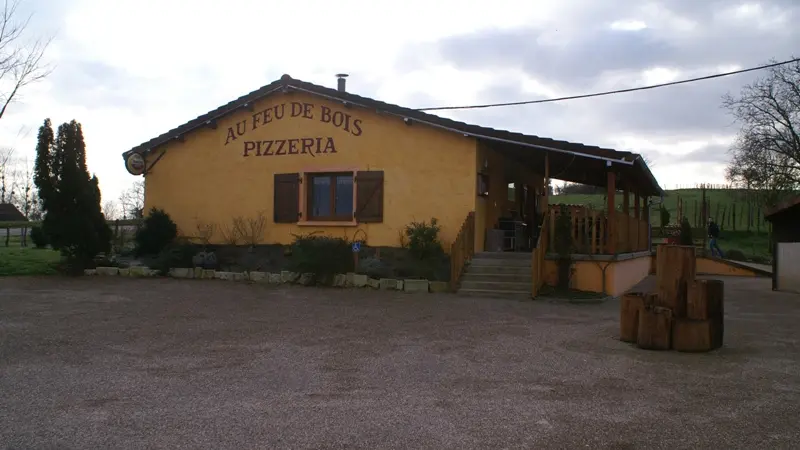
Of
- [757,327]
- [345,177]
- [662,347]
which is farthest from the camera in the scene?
[345,177]

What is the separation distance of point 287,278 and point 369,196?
8.97ft

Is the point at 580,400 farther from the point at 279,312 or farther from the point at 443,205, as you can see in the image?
the point at 443,205

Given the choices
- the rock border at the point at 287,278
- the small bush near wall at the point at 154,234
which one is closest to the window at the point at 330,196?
the rock border at the point at 287,278

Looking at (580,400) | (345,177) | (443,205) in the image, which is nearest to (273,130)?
(345,177)

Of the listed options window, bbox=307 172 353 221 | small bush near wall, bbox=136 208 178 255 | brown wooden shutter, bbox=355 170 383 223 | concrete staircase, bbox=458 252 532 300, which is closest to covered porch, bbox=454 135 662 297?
concrete staircase, bbox=458 252 532 300

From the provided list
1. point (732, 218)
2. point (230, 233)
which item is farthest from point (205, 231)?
point (732, 218)

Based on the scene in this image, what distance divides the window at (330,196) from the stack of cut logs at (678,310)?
8950 millimetres

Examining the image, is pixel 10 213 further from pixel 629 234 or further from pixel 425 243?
pixel 629 234

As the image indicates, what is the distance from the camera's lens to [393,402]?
17.0ft

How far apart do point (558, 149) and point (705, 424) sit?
9030mm

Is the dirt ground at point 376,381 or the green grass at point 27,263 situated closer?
the dirt ground at point 376,381

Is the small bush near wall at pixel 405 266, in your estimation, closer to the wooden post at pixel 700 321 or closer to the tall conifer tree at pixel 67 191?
the wooden post at pixel 700 321

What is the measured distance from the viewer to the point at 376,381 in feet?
19.4

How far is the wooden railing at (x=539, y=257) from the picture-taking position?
12.0 meters
